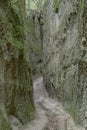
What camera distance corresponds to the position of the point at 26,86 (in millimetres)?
10609

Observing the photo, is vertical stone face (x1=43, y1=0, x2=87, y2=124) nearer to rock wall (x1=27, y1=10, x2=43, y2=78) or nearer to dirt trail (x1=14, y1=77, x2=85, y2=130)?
dirt trail (x1=14, y1=77, x2=85, y2=130)

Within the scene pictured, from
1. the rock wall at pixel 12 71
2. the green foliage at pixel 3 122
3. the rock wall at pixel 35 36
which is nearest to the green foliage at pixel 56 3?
the rock wall at pixel 12 71

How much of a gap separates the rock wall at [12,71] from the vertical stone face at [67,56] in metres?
1.95

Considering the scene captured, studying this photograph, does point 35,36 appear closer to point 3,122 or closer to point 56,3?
point 56,3

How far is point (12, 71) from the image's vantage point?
8594mm

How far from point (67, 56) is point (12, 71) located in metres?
4.15

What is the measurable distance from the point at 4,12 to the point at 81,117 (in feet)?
15.2

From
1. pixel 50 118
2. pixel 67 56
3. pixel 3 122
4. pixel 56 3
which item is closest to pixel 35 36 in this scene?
pixel 56 3

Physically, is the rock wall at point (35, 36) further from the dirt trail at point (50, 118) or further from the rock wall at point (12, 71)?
the rock wall at point (12, 71)

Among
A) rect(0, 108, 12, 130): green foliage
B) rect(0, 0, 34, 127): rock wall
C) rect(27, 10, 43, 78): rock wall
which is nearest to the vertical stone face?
rect(0, 0, 34, 127): rock wall

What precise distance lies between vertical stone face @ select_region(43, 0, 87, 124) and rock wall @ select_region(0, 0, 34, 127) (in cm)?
195

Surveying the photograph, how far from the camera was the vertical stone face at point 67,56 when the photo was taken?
9344 mm

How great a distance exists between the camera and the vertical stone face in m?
9.34

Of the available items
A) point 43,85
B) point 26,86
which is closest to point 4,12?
point 26,86
